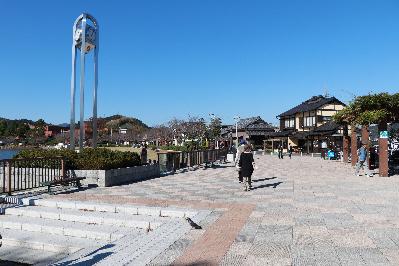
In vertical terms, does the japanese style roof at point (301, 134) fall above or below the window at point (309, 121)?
below

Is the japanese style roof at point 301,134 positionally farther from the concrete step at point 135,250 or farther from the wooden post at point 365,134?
the concrete step at point 135,250

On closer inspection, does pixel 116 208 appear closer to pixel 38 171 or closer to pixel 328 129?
pixel 38 171

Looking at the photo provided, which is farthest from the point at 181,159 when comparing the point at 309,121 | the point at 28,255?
the point at 309,121

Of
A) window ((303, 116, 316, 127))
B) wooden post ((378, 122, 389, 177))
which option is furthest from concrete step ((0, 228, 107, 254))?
window ((303, 116, 316, 127))

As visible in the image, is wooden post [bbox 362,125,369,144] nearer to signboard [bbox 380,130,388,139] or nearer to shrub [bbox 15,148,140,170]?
signboard [bbox 380,130,388,139]

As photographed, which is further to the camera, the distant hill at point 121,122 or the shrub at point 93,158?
the distant hill at point 121,122

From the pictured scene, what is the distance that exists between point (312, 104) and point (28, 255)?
5092 centimetres

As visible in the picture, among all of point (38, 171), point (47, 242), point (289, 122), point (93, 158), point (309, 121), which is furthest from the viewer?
point (289, 122)

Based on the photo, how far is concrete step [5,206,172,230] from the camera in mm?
7891

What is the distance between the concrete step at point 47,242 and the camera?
6.84 m

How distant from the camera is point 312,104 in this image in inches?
2114

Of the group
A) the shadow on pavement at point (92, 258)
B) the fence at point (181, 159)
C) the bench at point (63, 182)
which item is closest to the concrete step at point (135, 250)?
the shadow on pavement at point (92, 258)

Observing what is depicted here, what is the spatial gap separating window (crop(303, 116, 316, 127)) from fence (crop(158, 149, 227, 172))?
87.9ft

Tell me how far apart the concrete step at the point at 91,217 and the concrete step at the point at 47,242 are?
84 cm
